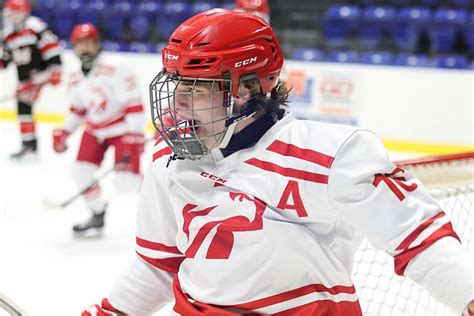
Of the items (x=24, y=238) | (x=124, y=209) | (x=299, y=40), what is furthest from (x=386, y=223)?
(x=299, y=40)

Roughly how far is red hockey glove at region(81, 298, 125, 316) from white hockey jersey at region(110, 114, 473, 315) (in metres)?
0.17

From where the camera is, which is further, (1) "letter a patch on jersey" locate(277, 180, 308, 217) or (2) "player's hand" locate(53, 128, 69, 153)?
(2) "player's hand" locate(53, 128, 69, 153)

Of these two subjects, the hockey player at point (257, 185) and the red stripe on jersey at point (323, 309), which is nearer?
the hockey player at point (257, 185)

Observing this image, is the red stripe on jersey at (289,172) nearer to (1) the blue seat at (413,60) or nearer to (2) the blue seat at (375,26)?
(1) the blue seat at (413,60)

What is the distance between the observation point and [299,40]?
22.7 ft

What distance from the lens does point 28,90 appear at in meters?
5.60

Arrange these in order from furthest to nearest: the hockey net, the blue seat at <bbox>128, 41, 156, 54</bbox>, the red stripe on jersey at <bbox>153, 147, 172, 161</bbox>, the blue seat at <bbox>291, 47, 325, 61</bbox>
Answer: the blue seat at <bbox>128, 41, 156, 54</bbox> < the blue seat at <bbox>291, 47, 325, 61</bbox> < the hockey net < the red stripe on jersey at <bbox>153, 147, 172, 161</bbox>

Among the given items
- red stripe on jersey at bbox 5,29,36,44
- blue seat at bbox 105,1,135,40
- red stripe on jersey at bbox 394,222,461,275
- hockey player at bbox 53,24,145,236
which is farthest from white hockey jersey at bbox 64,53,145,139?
blue seat at bbox 105,1,135,40

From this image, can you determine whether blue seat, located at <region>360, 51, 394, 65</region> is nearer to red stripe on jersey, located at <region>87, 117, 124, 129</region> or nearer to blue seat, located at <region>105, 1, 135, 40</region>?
blue seat, located at <region>105, 1, 135, 40</region>

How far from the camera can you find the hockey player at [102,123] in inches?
146

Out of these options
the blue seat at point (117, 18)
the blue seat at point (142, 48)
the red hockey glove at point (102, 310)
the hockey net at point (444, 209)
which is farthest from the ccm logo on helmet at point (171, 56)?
the blue seat at point (117, 18)

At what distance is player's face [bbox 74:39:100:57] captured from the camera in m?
3.87

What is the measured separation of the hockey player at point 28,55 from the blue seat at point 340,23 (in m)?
2.42

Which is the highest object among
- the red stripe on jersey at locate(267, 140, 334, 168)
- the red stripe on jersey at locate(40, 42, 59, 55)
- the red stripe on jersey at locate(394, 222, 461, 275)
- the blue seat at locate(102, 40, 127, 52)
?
the red stripe on jersey at locate(267, 140, 334, 168)
